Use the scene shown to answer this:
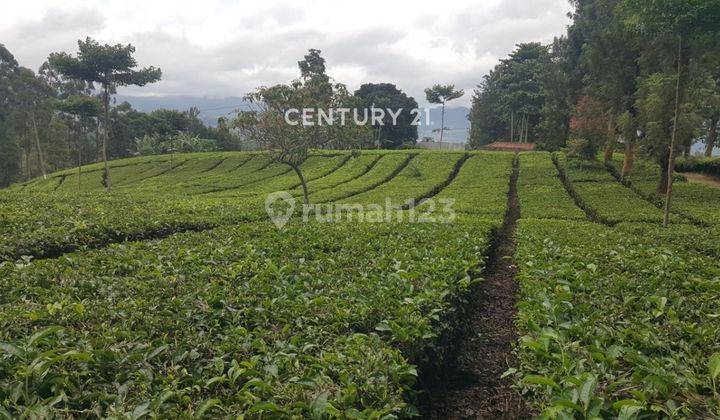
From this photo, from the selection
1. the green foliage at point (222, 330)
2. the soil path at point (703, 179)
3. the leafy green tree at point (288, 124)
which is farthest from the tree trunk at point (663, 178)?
the green foliage at point (222, 330)

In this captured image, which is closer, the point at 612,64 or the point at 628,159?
the point at 612,64

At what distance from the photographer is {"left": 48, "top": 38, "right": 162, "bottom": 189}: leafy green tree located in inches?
1362

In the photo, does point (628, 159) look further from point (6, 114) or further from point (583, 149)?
point (6, 114)

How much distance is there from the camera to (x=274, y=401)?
11.1ft

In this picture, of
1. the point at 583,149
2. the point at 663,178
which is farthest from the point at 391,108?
the point at 663,178

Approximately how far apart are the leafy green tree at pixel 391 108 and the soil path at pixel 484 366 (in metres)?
52.2

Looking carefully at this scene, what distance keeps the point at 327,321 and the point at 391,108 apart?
195 ft

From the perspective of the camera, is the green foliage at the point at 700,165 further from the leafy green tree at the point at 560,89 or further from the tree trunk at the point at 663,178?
the leafy green tree at the point at 560,89

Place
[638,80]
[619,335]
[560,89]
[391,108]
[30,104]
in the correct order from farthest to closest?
[391,108], [30,104], [560,89], [638,80], [619,335]

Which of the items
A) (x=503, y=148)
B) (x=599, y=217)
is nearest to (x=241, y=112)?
(x=599, y=217)

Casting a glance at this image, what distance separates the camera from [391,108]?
204 ft

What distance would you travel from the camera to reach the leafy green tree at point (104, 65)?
34.6 m

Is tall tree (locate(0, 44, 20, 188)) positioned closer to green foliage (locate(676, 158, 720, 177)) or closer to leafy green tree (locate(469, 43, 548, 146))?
leafy green tree (locate(469, 43, 548, 146))

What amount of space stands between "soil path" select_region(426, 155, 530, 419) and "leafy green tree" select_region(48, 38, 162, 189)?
118ft
